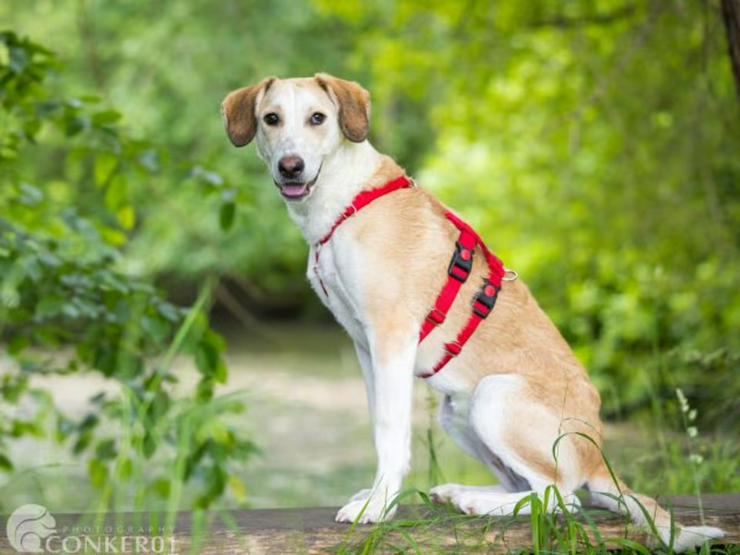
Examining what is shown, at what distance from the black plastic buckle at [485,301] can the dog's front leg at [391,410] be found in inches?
11.8

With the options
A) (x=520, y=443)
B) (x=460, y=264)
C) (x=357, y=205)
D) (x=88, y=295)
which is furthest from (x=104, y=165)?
(x=520, y=443)

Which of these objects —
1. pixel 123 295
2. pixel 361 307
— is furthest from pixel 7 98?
pixel 361 307

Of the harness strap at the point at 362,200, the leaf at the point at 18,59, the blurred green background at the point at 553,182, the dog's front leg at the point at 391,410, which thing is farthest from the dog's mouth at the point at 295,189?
the leaf at the point at 18,59

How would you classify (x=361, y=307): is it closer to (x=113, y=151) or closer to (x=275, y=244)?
(x=113, y=151)

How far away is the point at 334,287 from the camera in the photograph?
160 inches

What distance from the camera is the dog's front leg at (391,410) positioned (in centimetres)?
379

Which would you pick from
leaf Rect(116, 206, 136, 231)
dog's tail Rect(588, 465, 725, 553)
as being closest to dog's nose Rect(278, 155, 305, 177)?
dog's tail Rect(588, 465, 725, 553)

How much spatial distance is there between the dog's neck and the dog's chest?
88mm

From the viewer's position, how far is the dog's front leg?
3787 mm

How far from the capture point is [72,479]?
9711 mm

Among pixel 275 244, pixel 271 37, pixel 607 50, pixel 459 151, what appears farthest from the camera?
pixel 275 244

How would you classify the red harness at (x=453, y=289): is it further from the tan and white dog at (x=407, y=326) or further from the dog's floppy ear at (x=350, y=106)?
the dog's floppy ear at (x=350, y=106)

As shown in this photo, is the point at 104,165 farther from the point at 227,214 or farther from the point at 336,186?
the point at 336,186

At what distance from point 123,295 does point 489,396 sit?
1.99m
